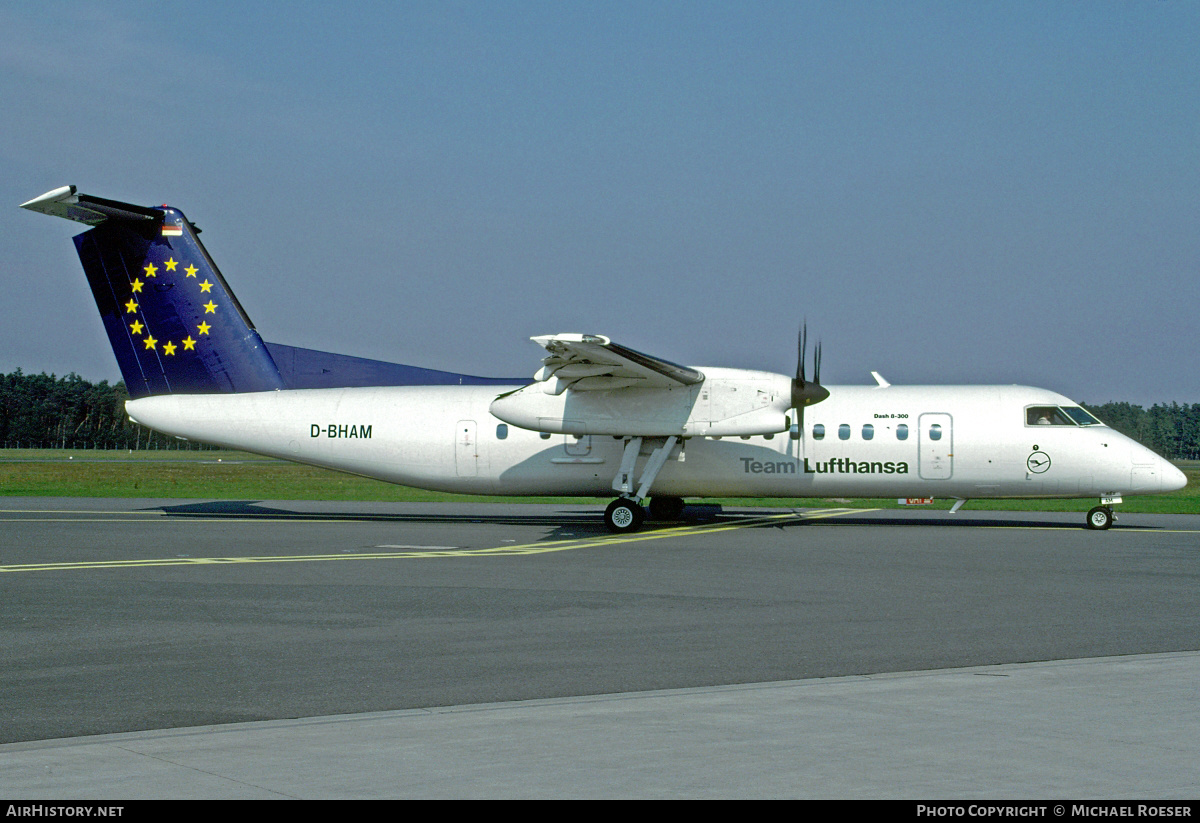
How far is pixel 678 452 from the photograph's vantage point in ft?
75.6

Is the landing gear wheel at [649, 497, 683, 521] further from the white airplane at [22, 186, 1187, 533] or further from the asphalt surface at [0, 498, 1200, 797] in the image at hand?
the asphalt surface at [0, 498, 1200, 797]

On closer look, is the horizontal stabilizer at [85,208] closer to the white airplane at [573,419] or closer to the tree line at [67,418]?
the white airplane at [573,419]

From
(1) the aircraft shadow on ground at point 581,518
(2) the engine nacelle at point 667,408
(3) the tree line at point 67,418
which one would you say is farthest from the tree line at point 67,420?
(2) the engine nacelle at point 667,408

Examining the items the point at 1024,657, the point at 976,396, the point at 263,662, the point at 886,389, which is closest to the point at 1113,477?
the point at 976,396

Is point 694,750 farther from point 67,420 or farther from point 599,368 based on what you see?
point 67,420

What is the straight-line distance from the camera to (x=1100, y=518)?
22.3 m

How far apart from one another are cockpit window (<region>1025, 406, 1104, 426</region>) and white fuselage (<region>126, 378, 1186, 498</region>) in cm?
14

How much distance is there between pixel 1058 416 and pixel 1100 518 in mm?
2271

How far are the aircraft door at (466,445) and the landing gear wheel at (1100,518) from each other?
1310 centimetres

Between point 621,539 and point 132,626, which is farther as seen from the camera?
point 621,539

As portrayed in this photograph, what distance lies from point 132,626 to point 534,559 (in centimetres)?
745

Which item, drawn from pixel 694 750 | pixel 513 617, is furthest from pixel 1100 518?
pixel 694 750

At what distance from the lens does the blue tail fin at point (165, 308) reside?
24016 mm

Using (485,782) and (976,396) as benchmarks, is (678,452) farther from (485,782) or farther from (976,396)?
(485,782)
